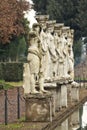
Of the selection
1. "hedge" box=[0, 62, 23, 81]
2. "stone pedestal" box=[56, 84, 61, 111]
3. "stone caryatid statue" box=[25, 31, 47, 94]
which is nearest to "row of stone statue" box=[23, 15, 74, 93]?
"stone caryatid statue" box=[25, 31, 47, 94]

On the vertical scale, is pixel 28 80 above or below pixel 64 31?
below

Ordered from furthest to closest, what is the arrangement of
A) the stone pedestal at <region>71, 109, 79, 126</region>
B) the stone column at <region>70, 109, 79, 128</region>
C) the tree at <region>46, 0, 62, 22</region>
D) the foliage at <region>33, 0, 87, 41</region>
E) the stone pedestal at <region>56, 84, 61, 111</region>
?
the tree at <region>46, 0, 62, 22</region> → the foliage at <region>33, 0, 87, 41</region> → the stone pedestal at <region>56, 84, 61, 111</region> → the stone pedestal at <region>71, 109, 79, 126</region> → the stone column at <region>70, 109, 79, 128</region>

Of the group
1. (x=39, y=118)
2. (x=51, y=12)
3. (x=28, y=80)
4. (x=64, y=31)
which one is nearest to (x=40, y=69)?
(x=28, y=80)

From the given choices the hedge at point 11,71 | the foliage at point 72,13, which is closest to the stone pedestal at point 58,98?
the hedge at point 11,71

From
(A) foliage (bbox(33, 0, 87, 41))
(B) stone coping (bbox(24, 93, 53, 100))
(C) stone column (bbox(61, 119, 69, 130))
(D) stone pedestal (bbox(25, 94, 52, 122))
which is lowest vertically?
(C) stone column (bbox(61, 119, 69, 130))

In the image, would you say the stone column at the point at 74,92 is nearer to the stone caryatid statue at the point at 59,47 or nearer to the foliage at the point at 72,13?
the stone caryatid statue at the point at 59,47

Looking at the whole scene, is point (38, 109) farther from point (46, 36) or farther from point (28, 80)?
point (46, 36)

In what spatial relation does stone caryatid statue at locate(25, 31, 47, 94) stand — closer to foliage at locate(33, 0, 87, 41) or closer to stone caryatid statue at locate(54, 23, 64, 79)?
stone caryatid statue at locate(54, 23, 64, 79)

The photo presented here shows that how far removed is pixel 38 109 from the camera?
45.9 feet

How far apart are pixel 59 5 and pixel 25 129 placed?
3994cm

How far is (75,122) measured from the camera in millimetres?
15789

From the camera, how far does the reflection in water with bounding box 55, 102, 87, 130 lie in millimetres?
14450

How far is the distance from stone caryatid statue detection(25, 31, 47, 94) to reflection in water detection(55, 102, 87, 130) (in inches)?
54.7

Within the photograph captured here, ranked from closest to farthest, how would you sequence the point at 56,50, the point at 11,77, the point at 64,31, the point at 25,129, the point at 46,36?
the point at 25,129 < the point at 46,36 < the point at 56,50 < the point at 64,31 < the point at 11,77
